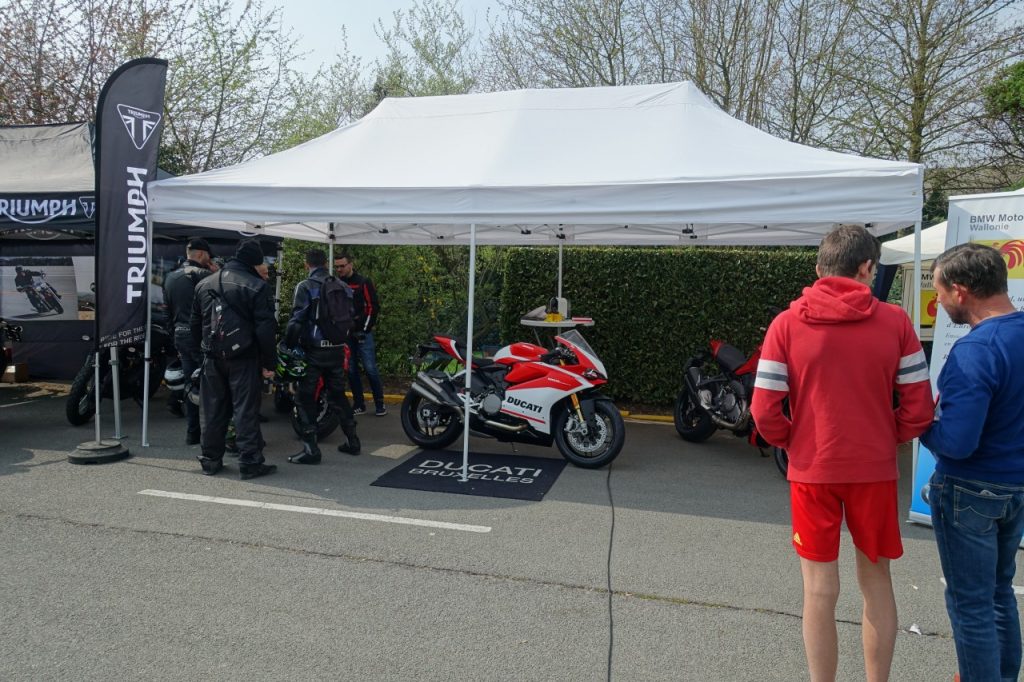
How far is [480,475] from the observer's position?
588cm

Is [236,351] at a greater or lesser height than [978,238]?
lesser

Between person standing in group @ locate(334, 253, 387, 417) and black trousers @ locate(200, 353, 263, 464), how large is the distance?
224 cm

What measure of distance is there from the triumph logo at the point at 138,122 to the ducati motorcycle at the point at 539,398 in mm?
3141

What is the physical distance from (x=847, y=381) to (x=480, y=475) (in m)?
3.88

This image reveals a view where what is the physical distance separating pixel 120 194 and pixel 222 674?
4672 millimetres

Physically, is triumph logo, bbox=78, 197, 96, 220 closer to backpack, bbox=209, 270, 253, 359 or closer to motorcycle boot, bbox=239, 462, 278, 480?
backpack, bbox=209, 270, 253, 359

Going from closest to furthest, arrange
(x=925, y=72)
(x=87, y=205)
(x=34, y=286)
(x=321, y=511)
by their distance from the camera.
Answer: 1. (x=321, y=511)
2. (x=87, y=205)
3. (x=34, y=286)
4. (x=925, y=72)

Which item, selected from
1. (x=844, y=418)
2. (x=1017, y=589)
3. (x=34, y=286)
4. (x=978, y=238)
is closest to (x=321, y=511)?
(x=844, y=418)

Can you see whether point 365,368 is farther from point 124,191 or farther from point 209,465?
point 124,191

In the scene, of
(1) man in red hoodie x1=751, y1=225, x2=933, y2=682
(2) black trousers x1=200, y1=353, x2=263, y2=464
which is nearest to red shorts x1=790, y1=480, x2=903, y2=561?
(1) man in red hoodie x1=751, y1=225, x2=933, y2=682

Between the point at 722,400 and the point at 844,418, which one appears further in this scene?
the point at 722,400

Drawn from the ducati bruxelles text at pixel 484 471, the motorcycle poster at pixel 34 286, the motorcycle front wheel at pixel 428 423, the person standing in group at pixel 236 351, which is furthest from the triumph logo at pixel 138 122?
the motorcycle poster at pixel 34 286

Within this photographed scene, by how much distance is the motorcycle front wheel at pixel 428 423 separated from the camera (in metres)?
6.62

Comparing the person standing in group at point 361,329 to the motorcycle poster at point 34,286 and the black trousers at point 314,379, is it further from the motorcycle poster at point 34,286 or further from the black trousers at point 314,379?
the motorcycle poster at point 34,286
